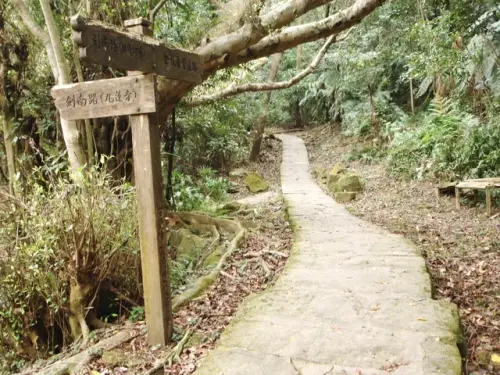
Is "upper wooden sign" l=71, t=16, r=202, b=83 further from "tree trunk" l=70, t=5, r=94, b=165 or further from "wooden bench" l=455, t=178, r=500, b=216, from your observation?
"wooden bench" l=455, t=178, r=500, b=216

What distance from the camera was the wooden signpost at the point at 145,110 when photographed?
9.78 feet

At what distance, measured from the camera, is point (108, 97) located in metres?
3.12

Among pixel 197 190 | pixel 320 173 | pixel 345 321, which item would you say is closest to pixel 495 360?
pixel 345 321

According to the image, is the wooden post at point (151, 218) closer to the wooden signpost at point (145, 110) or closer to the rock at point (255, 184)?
the wooden signpost at point (145, 110)

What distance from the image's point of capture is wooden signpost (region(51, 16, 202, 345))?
9.78ft

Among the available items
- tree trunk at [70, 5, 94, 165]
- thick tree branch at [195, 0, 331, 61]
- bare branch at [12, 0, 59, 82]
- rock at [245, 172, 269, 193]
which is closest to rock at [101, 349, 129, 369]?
tree trunk at [70, 5, 94, 165]

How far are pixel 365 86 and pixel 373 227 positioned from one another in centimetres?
985

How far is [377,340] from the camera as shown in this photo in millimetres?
3002

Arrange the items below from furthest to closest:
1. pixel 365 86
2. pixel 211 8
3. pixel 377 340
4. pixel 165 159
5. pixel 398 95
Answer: pixel 398 95, pixel 365 86, pixel 165 159, pixel 211 8, pixel 377 340

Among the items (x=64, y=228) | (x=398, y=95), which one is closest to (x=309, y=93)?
(x=398, y=95)

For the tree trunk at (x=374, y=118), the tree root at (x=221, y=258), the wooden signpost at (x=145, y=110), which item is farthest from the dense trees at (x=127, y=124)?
the tree trunk at (x=374, y=118)

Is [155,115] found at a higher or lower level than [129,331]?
higher

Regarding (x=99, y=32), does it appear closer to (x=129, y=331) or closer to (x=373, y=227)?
(x=129, y=331)

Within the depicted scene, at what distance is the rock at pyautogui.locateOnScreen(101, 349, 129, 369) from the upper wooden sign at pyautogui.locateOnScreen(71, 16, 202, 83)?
7.06ft
